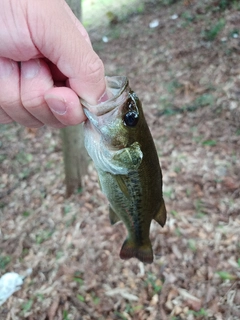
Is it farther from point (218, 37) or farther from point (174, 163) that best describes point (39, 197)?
point (218, 37)

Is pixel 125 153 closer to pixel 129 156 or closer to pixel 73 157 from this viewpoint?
pixel 129 156

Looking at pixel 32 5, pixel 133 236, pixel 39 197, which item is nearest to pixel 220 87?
pixel 39 197

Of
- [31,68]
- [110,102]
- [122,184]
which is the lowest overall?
[122,184]

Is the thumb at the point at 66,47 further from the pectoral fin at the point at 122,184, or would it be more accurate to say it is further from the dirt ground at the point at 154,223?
the dirt ground at the point at 154,223

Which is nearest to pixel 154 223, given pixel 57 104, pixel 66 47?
pixel 57 104

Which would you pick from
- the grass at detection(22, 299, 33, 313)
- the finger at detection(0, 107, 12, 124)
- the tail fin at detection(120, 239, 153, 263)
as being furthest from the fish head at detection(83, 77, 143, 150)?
the grass at detection(22, 299, 33, 313)

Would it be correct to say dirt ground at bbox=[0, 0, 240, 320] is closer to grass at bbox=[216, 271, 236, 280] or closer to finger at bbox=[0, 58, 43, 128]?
grass at bbox=[216, 271, 236, 280]
